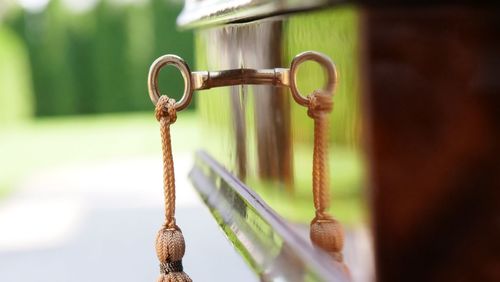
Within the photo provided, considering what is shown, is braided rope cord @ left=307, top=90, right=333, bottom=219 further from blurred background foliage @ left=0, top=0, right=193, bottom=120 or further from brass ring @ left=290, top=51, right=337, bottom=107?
blurred background foliage @ left=0, top=0, right=193, bottom=120

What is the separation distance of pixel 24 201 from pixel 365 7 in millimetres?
3582

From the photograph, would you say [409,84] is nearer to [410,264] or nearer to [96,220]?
[410,264]

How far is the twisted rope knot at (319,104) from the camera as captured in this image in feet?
2.05

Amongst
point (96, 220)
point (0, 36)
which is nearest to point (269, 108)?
point (96, 220)

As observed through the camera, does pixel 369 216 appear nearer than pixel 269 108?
Yes

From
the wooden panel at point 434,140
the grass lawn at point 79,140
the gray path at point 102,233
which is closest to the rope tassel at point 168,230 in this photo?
the gray path at point 102,233

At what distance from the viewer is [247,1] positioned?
88 centimetres

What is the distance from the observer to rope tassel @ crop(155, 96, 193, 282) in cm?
99

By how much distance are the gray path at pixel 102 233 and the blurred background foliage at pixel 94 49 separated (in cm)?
790

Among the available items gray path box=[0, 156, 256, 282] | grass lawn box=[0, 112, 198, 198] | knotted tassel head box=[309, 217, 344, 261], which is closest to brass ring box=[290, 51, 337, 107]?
knotted tassel head box=[309, 217, 344, 261]

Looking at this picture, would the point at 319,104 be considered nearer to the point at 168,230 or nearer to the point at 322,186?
the point at 322,186

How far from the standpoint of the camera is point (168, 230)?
1.02 metres

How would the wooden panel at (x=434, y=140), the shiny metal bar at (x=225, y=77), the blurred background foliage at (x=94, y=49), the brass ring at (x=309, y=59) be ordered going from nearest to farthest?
the wooden panel at (x=434, y=140) → the brass ring at (x=309, y=59) → the shiny metal bar at (x=225, y=77) → the blurred background foliage at (x=94, y=49)

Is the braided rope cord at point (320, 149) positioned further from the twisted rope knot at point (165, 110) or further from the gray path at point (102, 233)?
the gray path at point (102, 233)
